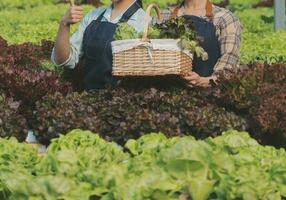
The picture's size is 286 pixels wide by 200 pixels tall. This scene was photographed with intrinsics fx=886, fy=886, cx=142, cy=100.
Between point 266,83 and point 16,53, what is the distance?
100 inches

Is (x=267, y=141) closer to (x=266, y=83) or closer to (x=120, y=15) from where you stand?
(x=266, y=83)

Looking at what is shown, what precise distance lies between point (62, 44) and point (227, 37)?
1204mm

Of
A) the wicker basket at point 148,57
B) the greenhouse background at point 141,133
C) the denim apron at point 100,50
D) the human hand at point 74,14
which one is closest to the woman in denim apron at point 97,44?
the denim apron at point 100,50

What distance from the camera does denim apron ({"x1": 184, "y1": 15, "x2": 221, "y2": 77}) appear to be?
6281 mm

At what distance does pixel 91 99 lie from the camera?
6109 mm

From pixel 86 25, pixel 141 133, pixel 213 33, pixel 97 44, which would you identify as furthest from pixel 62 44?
pixel 213 33

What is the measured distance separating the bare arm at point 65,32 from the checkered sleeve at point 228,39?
3.51 ft

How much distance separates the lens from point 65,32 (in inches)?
240

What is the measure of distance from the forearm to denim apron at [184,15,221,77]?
84 centimetres

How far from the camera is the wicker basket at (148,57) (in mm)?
5719

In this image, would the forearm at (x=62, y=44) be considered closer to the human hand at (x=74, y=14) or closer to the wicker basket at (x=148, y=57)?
the human hand at (x=74, y=14)

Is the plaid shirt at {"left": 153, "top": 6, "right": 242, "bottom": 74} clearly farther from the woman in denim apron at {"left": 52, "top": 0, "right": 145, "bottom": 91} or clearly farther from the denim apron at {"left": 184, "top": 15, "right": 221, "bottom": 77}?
the woman in denim apron at {"left": 52, "top": 0, "right": 145, "bottom": 91}

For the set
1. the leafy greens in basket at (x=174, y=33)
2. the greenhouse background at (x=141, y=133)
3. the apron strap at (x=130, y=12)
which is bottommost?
the greenhouse background at (x=141, y=133)

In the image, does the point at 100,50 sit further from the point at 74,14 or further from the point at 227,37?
the point at 227,37
